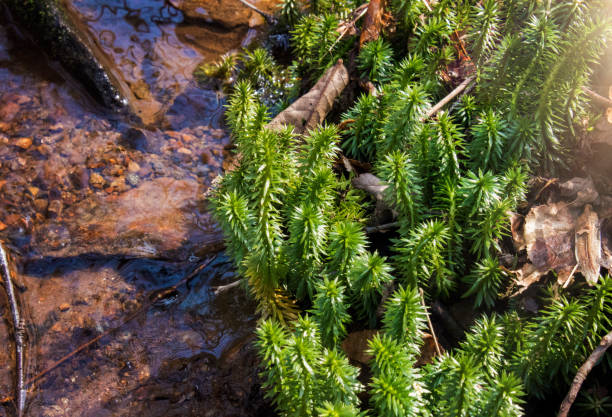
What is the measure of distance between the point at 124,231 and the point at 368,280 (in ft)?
7.55

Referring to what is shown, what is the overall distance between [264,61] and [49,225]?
2664mm

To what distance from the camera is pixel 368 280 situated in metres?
2.68

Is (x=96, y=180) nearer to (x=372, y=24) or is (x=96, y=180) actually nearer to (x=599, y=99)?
(x=372, y=24)

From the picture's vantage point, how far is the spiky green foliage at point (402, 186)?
2.80 m

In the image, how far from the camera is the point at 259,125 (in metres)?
2.96

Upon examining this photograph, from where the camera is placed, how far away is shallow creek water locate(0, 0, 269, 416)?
322 cm

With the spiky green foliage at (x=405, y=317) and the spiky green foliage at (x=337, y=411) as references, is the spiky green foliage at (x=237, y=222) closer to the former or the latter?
the spiky green foliage at (x=405, y=317)

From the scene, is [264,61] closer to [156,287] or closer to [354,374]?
[156,287]

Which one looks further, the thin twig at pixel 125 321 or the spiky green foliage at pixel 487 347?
the thin twig at pixel 125 321

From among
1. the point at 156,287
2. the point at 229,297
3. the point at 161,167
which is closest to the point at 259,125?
the point at 229,297

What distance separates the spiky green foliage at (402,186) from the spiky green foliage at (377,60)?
1.08 meters

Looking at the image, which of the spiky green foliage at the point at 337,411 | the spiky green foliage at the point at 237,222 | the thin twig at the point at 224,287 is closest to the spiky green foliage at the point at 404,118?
the spiky green foliage at the point at 237,222

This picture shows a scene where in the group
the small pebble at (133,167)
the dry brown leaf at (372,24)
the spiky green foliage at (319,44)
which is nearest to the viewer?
the dry brown leaf at (372,24)

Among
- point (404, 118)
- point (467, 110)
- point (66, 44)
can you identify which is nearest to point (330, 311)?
point (404, 118)
